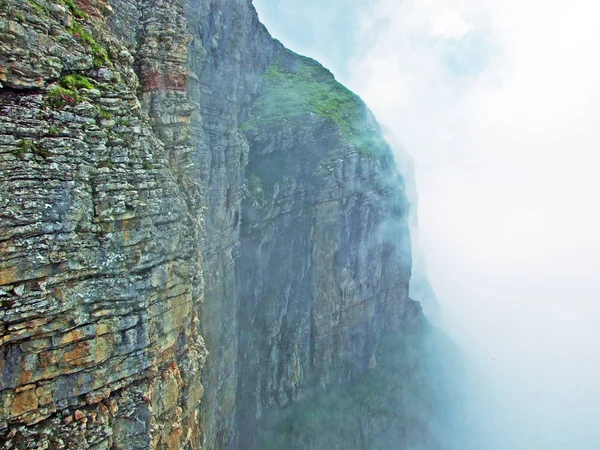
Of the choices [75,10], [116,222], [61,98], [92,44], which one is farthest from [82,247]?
[75,10]

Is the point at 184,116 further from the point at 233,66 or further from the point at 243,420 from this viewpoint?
the point at 243,420

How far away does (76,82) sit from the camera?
1430 centimetres

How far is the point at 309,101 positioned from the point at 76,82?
173 ft

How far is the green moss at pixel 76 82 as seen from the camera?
14.0 m

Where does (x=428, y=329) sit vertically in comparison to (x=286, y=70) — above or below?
below

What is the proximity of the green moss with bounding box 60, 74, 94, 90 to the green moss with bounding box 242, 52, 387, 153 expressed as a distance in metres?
41.8

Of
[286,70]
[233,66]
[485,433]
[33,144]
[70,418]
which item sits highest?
[286,70]

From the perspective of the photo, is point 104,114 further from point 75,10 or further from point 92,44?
point 75,10

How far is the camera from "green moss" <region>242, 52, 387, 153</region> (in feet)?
197

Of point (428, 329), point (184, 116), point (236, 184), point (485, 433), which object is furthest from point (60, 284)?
point (485, 433)

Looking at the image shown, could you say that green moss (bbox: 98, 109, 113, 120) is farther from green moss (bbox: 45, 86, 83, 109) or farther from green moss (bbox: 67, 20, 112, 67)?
green moss (bbox: 67, 20, 112, 67)

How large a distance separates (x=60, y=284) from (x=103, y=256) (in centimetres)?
152

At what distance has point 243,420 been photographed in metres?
52.7

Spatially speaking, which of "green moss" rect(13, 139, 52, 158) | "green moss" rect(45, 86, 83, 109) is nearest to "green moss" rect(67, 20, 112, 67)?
"green moss" rect(45, 86, 83, 109)
